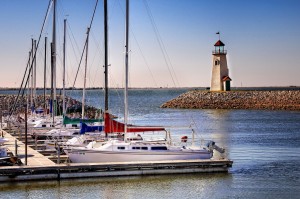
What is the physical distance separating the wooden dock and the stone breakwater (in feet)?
231

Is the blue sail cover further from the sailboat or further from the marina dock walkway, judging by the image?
the sailboat

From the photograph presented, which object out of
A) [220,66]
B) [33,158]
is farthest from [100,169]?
[220,66]

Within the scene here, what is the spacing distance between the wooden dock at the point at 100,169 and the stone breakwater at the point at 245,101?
70271mm

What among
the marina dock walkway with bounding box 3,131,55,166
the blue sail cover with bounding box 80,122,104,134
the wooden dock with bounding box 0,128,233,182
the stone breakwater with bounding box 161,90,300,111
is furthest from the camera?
the stone breakwater with bounding box 161,90,300,111

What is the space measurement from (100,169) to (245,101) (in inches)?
3105

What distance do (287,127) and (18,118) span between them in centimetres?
2777

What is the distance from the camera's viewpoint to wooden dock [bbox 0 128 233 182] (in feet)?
87.0

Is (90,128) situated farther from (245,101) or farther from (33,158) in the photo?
(245,101)

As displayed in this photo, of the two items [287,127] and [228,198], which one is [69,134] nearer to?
[228,198]

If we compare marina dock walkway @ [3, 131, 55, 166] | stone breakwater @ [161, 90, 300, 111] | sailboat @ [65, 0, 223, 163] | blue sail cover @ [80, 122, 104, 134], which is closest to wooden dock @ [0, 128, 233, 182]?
marina dock walkway @ [3, 131, 55, 166]

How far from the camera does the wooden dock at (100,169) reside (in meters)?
26.5

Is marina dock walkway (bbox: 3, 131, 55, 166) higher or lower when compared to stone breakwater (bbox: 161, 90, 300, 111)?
lower

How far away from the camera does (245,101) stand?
10369 cm

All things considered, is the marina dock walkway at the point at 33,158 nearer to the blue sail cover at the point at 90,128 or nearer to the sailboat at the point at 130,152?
the sailboat at the point at 130,152
